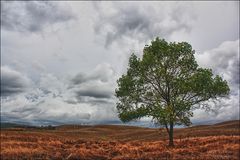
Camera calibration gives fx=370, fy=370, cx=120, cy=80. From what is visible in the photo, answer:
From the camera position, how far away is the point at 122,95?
51812 millimetres

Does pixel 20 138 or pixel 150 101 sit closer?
pixel 150 101

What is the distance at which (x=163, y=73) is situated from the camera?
1934 inches

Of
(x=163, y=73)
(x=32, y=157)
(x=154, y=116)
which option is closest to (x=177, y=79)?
(x=163, y=73)

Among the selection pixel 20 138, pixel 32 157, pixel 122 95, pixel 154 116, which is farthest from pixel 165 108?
pixel 20 138

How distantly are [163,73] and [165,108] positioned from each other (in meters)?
4.65

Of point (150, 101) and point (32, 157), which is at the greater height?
point (150, 101)

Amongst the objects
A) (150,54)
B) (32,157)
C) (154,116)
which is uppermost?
(150,54)

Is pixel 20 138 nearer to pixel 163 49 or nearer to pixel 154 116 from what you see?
pixel 154 116

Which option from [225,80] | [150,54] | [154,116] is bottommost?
[154,116]

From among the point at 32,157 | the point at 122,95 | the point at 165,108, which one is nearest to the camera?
the point at 32,157

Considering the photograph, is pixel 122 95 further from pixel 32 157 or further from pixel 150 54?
pixel 32 157

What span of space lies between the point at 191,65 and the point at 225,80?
514cm

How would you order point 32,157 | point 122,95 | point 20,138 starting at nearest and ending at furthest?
point 32,157, point 122,95, point 20,138

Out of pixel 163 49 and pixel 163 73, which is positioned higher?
pixel 163 49
